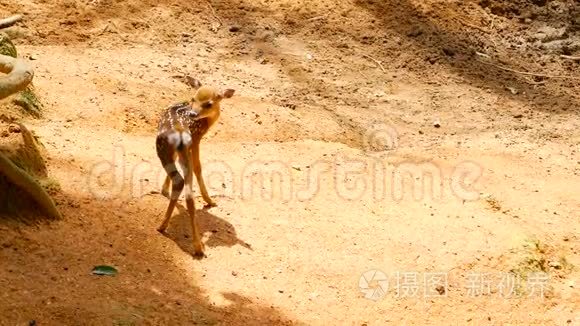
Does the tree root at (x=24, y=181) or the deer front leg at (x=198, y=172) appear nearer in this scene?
the tree root at (x=24, y=181)

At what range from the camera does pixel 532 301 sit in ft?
18.1

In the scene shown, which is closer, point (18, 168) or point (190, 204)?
point (18, 168)

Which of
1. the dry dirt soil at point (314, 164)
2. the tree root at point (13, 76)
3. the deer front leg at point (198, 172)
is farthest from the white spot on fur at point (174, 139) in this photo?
the tree root at point (13, 76)

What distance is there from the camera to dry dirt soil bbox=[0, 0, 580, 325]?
15.6 ft

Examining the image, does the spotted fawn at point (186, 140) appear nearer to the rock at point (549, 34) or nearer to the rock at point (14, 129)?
the rock at point (14, 129)

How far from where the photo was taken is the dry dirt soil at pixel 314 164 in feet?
15.6

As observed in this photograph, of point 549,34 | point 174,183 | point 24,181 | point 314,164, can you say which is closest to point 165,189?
point 174,183

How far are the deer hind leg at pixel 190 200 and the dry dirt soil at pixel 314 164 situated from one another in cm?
11

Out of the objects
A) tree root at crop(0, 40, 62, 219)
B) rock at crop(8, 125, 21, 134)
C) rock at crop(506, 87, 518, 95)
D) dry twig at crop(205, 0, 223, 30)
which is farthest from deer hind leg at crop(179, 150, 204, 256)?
rock at crop(506, 87, 518, 95)

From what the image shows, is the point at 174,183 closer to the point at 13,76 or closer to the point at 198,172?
the point at 198,172

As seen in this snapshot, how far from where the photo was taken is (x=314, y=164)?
22.5ft

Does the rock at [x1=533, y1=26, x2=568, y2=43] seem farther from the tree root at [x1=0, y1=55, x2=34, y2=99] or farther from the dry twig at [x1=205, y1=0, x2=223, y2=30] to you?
the tree root at [x1=0, y1=55, x2=34, y2=99]

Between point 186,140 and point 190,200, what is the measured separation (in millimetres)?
426

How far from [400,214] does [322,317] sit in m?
1.70
